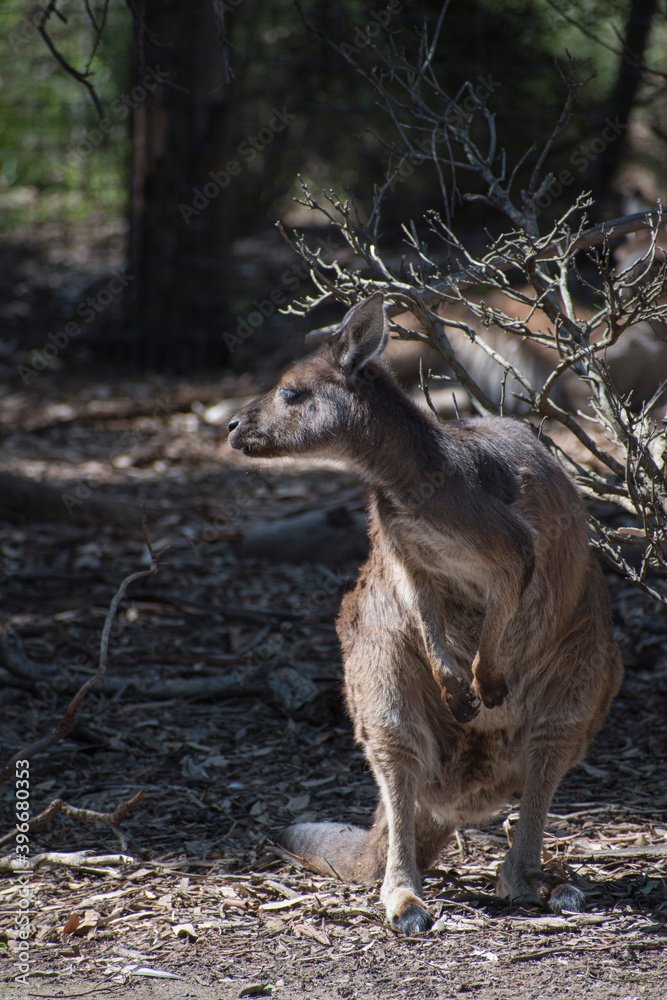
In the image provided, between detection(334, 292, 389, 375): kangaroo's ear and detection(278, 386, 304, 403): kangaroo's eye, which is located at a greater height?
→ detection(334, 292, 389, 375): kangaroo's ear

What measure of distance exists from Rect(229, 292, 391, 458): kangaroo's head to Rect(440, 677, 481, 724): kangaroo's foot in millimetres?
787

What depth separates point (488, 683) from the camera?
3035mm

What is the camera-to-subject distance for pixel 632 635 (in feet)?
16.0

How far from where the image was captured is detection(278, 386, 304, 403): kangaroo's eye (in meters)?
3.25

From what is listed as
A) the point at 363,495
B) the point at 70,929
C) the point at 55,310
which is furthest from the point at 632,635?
the point at 55,310

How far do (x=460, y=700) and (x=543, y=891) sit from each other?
1.95 ft

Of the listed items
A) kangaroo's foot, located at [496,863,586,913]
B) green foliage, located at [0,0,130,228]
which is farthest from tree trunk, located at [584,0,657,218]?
kangaroo's foot, located at [496,863,586,913]

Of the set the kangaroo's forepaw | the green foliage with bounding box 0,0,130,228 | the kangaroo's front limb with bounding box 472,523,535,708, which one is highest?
the green foliage with bounding box 0,0,130,228

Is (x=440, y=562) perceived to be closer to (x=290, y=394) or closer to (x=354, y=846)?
(x=290, y=394)

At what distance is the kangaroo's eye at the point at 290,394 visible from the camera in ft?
10.7

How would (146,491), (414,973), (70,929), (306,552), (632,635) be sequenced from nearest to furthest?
(414,973) → (70,929) → (632,635) → (306,552) → (146,491)

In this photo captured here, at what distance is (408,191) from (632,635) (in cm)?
650

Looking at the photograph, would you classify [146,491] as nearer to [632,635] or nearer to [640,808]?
[632,635]

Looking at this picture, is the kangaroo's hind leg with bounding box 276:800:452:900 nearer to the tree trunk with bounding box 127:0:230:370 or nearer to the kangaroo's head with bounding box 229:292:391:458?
the kangaroo's head with bounding box 229:292:391:458
